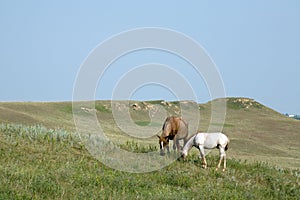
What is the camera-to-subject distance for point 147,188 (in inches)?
551

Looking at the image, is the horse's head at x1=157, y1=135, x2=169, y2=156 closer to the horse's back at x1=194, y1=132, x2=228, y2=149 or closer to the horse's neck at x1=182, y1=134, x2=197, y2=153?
the horse's neck at x1=182, y1=134, x2=197, y2=153

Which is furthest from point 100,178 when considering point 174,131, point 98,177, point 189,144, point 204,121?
point 204,121

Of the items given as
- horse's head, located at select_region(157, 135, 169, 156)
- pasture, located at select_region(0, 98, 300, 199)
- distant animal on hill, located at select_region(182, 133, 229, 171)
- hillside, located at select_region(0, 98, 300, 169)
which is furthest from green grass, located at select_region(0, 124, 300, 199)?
hillside, located at select_region(0, 98, 300, 169)

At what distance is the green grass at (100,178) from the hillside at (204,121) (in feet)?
76.1

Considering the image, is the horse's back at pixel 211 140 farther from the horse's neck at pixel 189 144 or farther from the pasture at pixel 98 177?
Answer: the pasture at pixel 98 177

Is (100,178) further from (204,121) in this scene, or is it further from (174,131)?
(204,121)

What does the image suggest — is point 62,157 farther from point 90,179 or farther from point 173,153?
point 173,153

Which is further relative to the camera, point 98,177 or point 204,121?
point 204,121

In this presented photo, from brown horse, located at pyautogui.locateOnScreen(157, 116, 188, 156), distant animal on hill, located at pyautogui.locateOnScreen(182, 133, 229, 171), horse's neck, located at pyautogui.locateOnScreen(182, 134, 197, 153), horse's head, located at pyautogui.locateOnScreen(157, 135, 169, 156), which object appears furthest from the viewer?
brown horse, located at pyautogui.locateOnScreen(157, 116, 188, 156)

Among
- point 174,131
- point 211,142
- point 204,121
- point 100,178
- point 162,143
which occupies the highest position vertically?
point 204,121

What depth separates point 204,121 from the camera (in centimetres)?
6844

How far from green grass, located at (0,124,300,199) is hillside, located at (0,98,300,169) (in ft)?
76.1

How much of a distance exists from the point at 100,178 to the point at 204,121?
5508cm

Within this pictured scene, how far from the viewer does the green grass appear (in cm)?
1267
